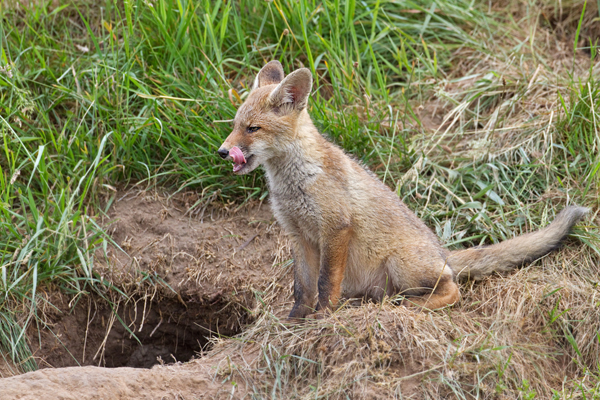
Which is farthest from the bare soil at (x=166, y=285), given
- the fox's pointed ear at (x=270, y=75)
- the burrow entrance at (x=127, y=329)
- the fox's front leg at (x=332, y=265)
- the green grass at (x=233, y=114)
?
the fox's pointed ear at (x=270, y=75)

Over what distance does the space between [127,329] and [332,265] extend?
2017mm

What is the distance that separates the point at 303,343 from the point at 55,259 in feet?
7.67

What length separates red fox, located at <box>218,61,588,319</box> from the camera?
438 cm

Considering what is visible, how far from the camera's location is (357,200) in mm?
4543

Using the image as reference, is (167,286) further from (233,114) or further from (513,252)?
(513,252)

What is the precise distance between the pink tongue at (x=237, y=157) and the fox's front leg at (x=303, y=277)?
720 millimetres

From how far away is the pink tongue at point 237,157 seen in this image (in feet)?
13.9

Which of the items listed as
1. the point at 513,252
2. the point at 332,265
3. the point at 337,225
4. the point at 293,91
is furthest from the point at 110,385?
the point at 513,252

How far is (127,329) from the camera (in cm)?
526

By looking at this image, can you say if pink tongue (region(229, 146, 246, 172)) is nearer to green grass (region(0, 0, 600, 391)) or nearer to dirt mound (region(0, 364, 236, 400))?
green grass (region(0, 0, 600, 391))

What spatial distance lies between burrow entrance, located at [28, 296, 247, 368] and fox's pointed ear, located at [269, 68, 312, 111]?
1890mm

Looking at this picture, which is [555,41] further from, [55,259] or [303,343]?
[55,259]

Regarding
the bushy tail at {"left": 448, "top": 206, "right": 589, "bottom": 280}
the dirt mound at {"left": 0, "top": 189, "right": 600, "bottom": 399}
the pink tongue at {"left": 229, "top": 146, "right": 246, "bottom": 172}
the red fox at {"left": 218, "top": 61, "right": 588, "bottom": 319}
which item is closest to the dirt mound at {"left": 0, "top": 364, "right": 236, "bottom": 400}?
the dirt mound at {"left": 0, "top": 189, "right": 600, "bottom": 399}

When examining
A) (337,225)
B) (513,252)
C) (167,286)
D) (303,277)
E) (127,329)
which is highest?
(337,225)
